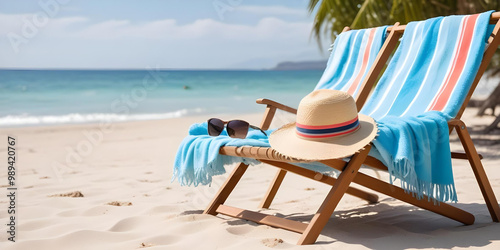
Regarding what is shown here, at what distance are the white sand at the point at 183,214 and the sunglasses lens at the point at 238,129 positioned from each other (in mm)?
436

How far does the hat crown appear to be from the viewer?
2340mm

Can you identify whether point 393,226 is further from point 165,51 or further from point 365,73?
point 165,51

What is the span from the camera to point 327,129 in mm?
2344

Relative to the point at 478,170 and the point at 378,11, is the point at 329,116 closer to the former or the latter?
the point at 478,170

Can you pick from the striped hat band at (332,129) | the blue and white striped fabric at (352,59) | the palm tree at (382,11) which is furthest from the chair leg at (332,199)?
the palm tree at (382,11)

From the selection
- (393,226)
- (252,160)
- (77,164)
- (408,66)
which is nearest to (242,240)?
(252,160)

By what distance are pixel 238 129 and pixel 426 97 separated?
1045mm

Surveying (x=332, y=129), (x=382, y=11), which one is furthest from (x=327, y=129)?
(x=382, y=11)

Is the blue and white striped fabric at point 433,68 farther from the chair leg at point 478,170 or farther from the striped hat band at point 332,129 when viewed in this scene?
the striped hat band at point 332,129

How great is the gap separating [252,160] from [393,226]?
755 mm

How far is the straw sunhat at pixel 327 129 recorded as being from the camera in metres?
2.28

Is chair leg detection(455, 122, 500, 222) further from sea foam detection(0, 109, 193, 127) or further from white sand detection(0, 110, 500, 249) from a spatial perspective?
sea foam detection(0, 109, 193, 127)

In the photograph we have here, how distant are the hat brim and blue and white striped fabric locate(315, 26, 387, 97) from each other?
1.09m

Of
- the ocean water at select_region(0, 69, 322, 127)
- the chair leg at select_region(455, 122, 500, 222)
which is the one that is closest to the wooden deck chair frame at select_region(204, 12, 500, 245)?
the chair leg at select_region(455, 122, 500, 222)
